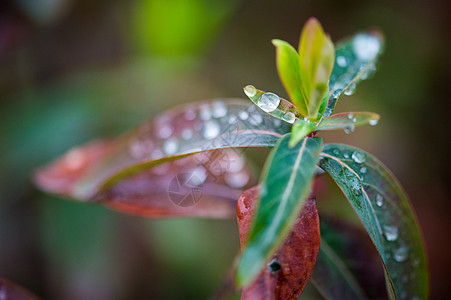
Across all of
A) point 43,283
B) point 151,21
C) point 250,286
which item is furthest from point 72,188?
point 151,21

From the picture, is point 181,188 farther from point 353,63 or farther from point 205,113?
point 353,63

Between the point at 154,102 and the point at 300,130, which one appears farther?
the point at 154,102

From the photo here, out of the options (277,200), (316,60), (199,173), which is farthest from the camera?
(199,173)

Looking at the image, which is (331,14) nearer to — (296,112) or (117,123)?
(117,123)

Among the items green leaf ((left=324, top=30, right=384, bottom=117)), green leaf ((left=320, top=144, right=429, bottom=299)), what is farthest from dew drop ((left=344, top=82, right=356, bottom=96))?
green leaf ((left=320, top=144, right=429, bottom=299))

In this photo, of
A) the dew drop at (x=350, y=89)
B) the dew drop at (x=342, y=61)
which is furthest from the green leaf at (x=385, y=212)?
the dew drop at (x=342, y=61)

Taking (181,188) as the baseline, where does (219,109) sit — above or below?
above

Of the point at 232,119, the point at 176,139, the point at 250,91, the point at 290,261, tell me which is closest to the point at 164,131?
the point at 176,139

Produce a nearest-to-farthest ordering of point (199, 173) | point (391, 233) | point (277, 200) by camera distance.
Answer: point (277, 200), point (391, 233), point (199, 173)

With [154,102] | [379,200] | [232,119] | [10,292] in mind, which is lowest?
[10,292]
